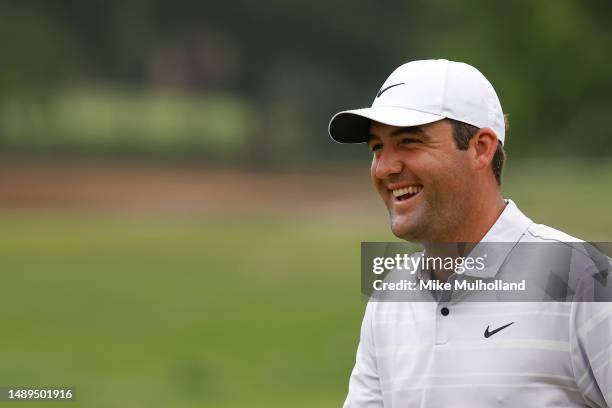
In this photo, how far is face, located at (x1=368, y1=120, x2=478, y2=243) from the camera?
3217mm

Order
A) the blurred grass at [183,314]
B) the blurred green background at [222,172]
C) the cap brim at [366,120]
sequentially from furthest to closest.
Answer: the blurred green background at [222,172], the blurred grass at [183,314], the cap brim at [366,120]

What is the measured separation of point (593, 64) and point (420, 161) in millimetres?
20722

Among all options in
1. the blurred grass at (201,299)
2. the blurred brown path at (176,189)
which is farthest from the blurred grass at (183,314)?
the blurred brown path at (176,189)

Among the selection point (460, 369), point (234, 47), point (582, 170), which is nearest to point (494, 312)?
point (460, 369)

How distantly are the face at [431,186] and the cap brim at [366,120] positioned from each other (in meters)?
0.04

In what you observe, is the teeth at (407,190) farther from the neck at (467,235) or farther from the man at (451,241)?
the neck at (467,235)

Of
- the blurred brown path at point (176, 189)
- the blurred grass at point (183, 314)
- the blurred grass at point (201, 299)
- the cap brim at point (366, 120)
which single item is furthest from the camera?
the blurred brown path at point (176, 189)

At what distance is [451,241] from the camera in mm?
3240

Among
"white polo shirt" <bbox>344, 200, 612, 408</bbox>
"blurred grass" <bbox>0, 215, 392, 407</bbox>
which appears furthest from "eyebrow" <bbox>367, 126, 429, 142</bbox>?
"blurred grass" <bbox>0, 215, 392, 407</bbox>

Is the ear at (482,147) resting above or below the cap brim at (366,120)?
below

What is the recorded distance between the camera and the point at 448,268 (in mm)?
3209

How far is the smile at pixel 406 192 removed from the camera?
3242 millimetres

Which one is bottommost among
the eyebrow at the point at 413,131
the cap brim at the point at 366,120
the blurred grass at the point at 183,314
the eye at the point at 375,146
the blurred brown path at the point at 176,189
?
the blurred grass at the point at 183,314

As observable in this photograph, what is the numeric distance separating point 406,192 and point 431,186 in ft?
0.21
